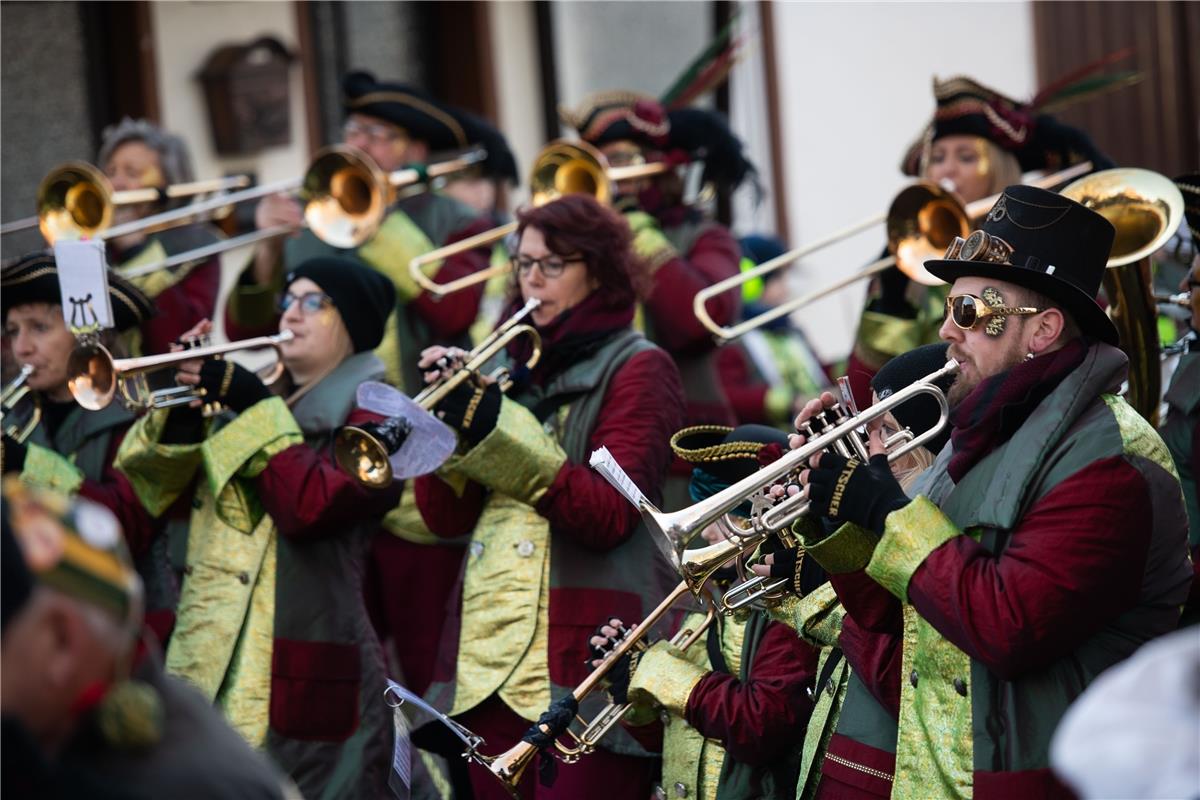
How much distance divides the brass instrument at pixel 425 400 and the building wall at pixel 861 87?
5.91m

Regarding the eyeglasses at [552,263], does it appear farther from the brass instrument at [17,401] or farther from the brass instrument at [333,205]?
the brass instrument at [333,205]

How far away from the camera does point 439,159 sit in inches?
286

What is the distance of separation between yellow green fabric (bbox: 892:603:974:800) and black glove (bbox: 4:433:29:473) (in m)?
2.72

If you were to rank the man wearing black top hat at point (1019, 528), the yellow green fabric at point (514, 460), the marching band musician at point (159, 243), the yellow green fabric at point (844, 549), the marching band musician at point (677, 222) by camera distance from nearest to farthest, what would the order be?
the man wearing black top hat at point (1019, 528), the yellow green fabric at point (844, 549), the yellow green fabric at point (514, 460), the marching band musician at point (159, 243), the marching band musician at point (677, 222)

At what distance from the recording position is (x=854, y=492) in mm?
3262

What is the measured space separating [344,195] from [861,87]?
192 inches

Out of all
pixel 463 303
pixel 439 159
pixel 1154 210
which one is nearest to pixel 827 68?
pixel 439 159

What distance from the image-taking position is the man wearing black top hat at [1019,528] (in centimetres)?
314

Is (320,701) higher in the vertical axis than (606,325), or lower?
lower

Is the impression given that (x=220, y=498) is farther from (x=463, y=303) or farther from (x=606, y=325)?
(x=463, y=303)

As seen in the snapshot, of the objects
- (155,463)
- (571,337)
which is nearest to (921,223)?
(571,337)

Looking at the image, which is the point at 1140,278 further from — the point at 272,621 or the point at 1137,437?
the point at 272,621

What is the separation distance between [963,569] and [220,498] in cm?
236

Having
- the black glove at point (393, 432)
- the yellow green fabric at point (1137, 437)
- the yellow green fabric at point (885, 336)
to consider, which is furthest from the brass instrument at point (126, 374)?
Answer: the yellow green fabric at point (1137, 437)
